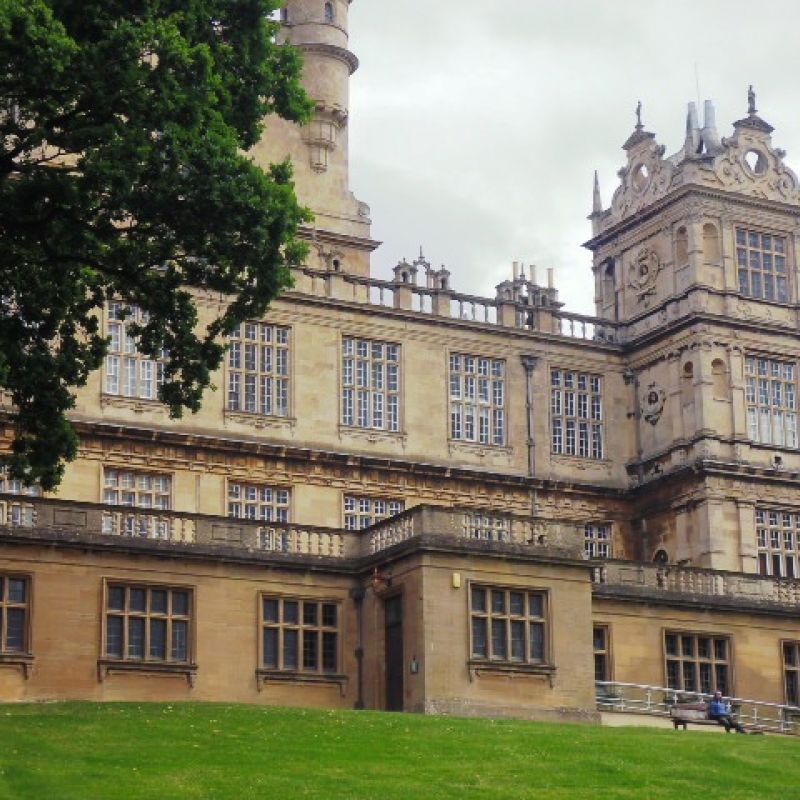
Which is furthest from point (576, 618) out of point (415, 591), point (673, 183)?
point (673, 183)

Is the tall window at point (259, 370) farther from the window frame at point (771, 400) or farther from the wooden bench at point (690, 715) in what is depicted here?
the wooden bench at point (690, 715)

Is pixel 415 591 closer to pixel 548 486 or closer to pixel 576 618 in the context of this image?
pixel 576 618

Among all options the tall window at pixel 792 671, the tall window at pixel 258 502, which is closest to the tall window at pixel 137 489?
the tall window at pixel 258 502

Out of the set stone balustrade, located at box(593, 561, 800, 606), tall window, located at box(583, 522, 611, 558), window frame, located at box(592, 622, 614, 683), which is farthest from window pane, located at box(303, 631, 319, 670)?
tall window, located at box(583, 522, 611, 558)

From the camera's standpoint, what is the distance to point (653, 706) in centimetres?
4897

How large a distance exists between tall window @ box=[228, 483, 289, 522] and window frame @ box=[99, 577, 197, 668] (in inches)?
322

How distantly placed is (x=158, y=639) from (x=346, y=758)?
12962mm

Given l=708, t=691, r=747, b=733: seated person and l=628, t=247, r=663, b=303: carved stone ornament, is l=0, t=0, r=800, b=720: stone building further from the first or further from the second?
l=708, t=691, r=747, b=733: seated person

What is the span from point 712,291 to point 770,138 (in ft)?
21.3

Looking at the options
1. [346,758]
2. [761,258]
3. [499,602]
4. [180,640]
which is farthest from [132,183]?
[761,258]

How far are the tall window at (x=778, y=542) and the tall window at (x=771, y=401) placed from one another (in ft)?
7.78

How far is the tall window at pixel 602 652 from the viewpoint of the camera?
49.1 meters

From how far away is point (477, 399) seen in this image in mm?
57875

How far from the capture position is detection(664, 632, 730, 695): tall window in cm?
5050
